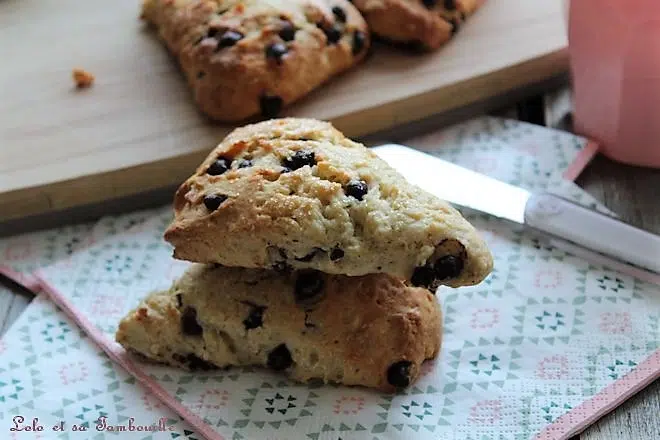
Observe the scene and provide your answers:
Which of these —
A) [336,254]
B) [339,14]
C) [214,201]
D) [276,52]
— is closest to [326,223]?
[336,254]

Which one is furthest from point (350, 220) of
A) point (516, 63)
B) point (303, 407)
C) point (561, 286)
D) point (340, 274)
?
point (516, 63)

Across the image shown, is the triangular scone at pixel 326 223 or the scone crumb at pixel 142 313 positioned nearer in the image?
the triangular scone at pixel 326 223

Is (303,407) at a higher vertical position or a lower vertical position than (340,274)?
lower

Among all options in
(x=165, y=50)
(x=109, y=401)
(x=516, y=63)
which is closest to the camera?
(x=109, y=401)

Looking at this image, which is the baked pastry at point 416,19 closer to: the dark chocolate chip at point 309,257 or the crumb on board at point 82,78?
the crumb on board at point 82,78

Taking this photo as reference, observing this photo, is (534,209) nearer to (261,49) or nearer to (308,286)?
(308,286)

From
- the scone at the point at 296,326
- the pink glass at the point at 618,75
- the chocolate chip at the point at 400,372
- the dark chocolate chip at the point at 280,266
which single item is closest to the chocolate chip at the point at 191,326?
the scone at the point at 296,326

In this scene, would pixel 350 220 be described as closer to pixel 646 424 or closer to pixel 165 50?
pixel 646 424
